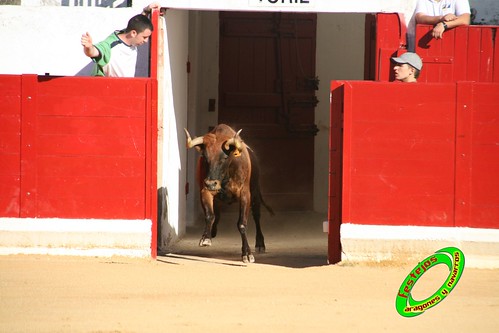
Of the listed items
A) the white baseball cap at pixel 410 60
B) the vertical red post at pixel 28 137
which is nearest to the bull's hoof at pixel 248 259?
the vertical red post at pixel 28 137

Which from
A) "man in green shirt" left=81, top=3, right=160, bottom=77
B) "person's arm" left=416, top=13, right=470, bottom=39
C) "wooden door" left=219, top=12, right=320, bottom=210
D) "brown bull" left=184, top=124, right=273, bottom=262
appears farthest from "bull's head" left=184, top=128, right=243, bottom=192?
"wooden door" left=219, top=12, right=320, bottom=210

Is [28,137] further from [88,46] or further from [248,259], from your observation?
[248,259]

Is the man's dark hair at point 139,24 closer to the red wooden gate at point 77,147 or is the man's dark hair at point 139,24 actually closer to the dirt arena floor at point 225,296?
the red wooden gate at point 77,147

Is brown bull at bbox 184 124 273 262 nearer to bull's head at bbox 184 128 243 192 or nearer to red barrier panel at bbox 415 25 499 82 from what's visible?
bull's head at bbox 184 128 243 192

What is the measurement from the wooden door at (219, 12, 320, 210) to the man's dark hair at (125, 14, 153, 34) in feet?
14.4

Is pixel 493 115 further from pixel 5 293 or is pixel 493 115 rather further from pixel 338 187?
pixel 5 293

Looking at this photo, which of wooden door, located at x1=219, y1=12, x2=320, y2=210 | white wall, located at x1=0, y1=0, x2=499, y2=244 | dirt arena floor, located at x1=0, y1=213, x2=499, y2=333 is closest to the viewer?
dirt arena floor, located at x1=0, y1=213, x2=499, y2=333

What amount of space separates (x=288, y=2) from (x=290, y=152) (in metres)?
4.21

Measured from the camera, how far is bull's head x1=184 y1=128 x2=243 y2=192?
10992 mm

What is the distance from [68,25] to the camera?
11.3 metres

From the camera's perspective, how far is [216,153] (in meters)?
11.1

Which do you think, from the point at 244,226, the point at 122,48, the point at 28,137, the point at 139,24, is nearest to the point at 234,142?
the point at 244,226

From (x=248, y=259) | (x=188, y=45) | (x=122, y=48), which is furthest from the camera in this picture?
(x=188, y=45)

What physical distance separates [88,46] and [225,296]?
8.99 ft
